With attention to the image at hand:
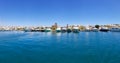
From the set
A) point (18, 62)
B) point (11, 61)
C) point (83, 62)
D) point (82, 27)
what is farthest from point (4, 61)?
point (82, 27)

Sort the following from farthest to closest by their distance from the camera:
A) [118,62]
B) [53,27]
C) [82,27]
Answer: [82,27], [53,27], [118,62]

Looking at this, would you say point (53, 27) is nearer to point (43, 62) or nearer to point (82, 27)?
point (82, 27)

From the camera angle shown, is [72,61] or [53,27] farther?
[53,27]

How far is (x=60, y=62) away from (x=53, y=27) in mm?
152630

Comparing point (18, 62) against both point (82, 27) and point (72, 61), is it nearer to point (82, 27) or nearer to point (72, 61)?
point (72, 61)

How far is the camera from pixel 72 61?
18.3m

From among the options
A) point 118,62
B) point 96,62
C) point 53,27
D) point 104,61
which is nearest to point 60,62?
point 96,62

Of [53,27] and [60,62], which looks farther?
[53,27]

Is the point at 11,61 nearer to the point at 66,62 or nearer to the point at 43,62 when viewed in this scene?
the point at 43,62

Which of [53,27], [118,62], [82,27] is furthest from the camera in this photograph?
[82,27]

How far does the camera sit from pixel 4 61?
18.5m

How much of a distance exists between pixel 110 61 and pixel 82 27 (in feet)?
579

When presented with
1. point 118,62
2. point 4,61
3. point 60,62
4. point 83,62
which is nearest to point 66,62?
point 60,62

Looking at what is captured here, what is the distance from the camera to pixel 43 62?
709 inches
